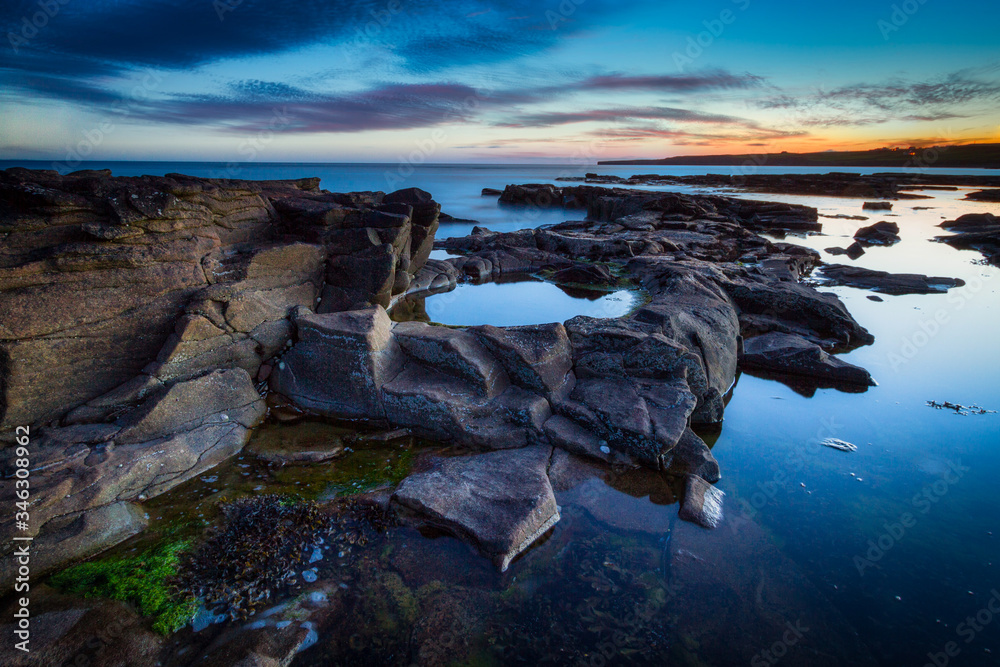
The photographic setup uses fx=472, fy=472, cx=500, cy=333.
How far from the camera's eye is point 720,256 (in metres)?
21.9

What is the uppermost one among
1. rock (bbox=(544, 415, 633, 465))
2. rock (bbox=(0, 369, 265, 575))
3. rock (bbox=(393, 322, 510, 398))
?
rock (bbox=(393, 322, 510, 398))

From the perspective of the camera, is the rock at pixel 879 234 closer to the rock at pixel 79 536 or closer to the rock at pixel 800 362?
the rock at pixel 800 362

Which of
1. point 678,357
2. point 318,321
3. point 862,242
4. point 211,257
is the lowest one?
point 862,242

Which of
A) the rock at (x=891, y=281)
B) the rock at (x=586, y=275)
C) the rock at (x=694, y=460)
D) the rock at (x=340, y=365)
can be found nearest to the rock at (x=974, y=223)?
the rock at (x=891, y=281)

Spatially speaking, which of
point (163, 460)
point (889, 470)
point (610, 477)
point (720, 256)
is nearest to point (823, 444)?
point (889, 470)

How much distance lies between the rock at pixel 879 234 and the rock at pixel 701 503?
2952 cm

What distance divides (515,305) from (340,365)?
8022mm

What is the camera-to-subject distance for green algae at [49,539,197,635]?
471cm

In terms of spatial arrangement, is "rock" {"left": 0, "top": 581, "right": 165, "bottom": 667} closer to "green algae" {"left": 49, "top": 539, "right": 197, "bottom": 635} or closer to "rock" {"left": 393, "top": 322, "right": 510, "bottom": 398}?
"green algae" {"left": 49, "top": 539, "right": 197, "bottom": 635}

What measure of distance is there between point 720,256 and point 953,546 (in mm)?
17772

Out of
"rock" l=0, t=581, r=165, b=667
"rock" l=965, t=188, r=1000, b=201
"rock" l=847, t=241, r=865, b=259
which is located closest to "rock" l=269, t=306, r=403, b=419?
"rock" l=0, t=581, r=165, b=667

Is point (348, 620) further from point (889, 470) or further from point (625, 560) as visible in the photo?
point (889, 470)

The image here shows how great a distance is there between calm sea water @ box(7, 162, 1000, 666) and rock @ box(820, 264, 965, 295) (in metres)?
8.90

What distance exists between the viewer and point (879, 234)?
29.0 m
